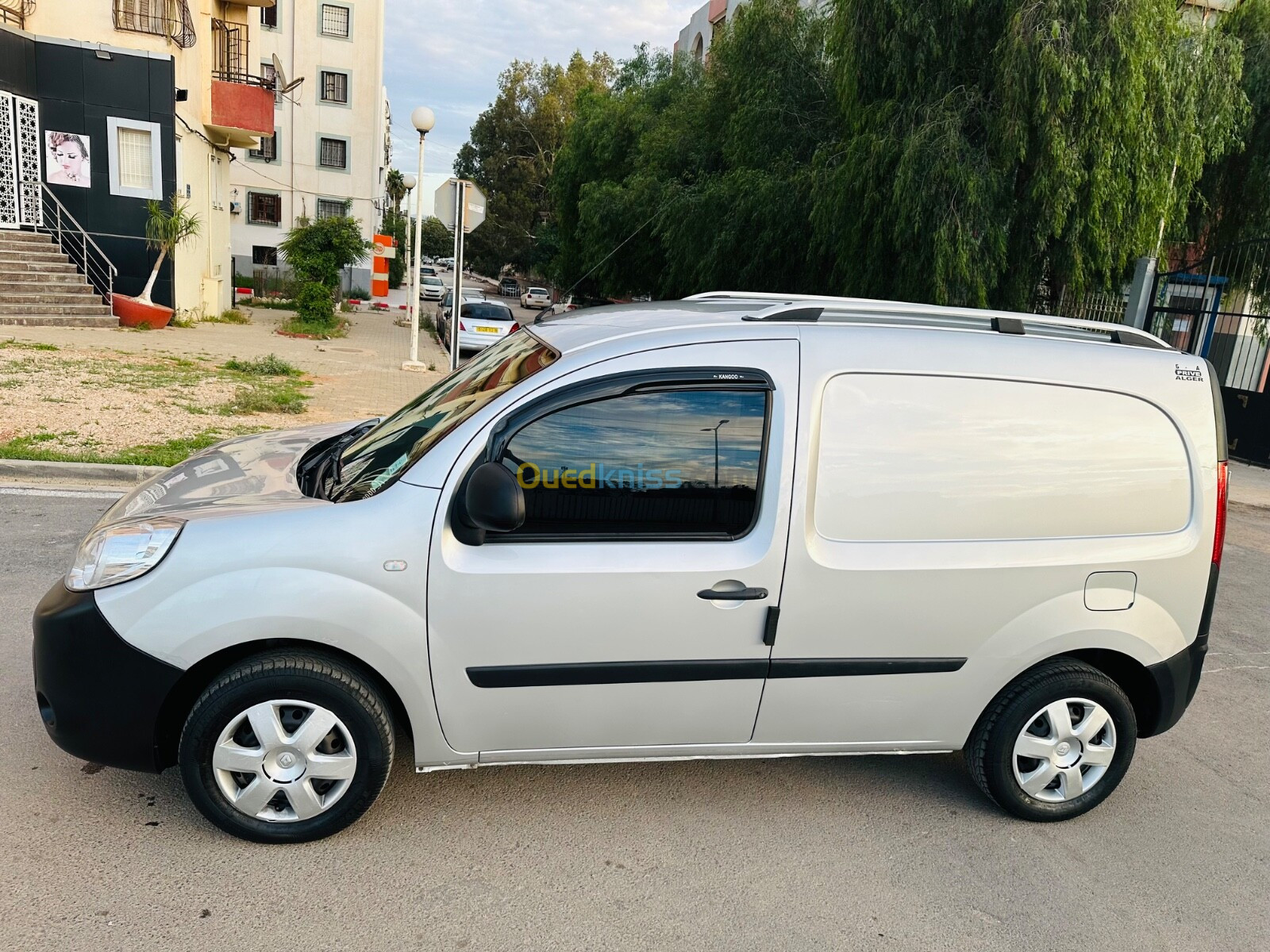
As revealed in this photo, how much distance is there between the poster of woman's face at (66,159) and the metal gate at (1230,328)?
64.1 ft

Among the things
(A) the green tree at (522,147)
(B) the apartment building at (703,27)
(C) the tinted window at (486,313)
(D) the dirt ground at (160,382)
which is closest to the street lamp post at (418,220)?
(D) the dirt ground at (160,382)

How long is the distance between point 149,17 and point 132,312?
6.14 meters

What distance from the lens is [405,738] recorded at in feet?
12.4

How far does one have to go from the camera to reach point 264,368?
555 inches

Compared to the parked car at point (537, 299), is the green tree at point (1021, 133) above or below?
above

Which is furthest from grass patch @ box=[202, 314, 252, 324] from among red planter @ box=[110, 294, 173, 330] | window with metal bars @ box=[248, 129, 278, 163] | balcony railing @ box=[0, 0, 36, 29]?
window with metal bars @ box=[248, 129, 278, 163]

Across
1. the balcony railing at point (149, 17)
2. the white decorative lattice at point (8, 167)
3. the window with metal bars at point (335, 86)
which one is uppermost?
the window with metal bars at point (335, 86)

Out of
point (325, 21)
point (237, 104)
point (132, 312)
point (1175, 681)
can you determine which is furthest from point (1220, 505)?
point (325, 21)

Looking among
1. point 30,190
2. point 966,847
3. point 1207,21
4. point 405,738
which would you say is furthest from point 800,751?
point 30,190

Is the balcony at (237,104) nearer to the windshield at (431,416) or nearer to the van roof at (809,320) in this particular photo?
the windshield at (431,416)

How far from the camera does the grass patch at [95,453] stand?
7.76 m

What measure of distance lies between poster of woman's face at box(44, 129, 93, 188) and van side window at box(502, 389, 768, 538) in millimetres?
20111

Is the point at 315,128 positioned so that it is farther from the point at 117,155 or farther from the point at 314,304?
the point at 117,155

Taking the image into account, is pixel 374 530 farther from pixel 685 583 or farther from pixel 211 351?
pixel 211 351
